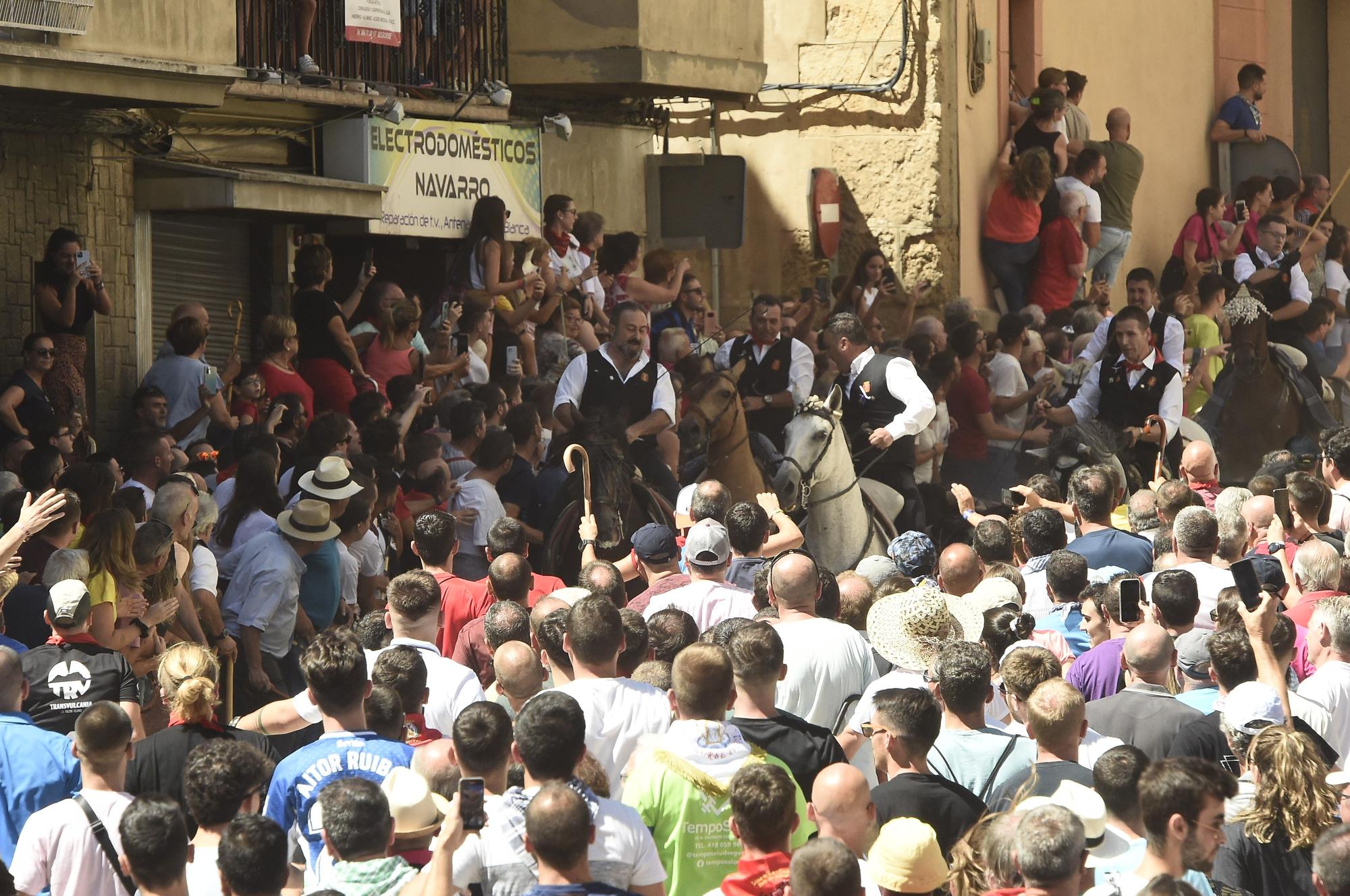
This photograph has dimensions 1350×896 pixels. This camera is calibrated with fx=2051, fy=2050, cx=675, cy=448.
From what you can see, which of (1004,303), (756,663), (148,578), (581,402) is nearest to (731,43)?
(1004,303)

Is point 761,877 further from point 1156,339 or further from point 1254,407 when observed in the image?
point 1254,407

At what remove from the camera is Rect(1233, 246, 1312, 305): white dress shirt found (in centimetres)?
1830

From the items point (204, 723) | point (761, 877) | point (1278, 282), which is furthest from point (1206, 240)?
point (761, 877)

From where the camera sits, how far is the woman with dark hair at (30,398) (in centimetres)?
1034

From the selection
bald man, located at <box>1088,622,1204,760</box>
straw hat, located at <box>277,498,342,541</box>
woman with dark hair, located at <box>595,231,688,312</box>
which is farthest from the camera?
woman with dark hair, located at <box>595,231,688,312</box>

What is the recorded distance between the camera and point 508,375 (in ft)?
43.8

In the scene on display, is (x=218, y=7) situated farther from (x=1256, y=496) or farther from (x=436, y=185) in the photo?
(x=1256, y=496)

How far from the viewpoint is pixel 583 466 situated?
1120cm

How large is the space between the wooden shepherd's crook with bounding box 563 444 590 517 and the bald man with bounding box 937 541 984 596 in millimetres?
2958

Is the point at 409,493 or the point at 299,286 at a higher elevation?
the point at 299,286

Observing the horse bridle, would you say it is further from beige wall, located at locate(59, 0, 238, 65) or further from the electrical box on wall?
the electrical box on wall

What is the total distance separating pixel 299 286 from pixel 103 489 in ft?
14.5

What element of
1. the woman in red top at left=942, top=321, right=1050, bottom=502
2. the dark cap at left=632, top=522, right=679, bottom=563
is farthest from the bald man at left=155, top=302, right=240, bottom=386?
the woman in red top at left=942, top=321, right=1050, bottom=502

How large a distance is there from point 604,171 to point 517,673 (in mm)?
11471
